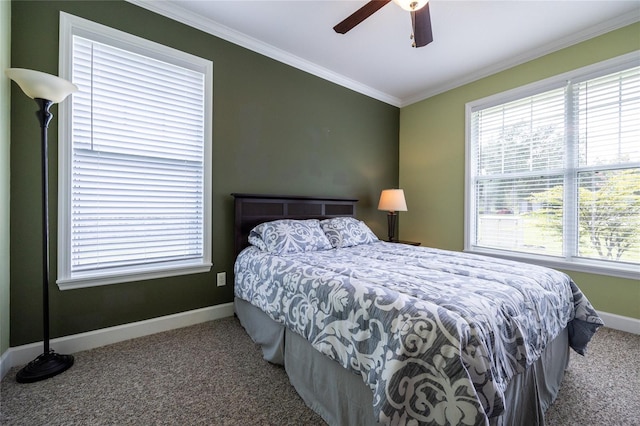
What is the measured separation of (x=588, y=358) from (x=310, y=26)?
141 inches

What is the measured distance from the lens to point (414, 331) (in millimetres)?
976

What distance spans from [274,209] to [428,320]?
2.09 metres

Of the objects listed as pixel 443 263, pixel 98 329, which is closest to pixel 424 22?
pixel 443 263

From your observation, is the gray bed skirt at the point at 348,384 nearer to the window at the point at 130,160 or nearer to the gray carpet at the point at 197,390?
the gray carpet at the point at 197,390

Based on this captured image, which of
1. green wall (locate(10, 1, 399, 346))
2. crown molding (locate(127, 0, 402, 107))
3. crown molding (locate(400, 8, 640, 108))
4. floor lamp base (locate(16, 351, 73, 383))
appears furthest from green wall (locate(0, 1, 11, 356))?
crown molding (locate(400, 8, 640, 108))

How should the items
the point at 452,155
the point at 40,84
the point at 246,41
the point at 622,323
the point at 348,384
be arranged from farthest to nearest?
the point at 452,155 → the point at 246,41 → the point at 622,323 → the point at 40,84 → the point at 348,384

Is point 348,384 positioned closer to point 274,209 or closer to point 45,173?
point 274,209

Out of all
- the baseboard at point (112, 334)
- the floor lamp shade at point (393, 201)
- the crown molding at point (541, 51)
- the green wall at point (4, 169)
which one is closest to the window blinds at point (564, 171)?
the crown molding at point (541, 51)

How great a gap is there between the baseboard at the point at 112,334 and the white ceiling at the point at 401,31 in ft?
8.74

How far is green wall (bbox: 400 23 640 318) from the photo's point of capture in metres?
2.40

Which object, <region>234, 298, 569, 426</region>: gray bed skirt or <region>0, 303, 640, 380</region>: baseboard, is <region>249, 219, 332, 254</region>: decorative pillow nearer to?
<region>234, 298, 569, 426</region>: gray bed skirt

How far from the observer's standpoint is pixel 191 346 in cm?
202

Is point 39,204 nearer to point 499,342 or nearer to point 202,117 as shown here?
point 202,117

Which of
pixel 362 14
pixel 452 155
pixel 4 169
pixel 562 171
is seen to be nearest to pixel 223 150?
pixel 4 169
